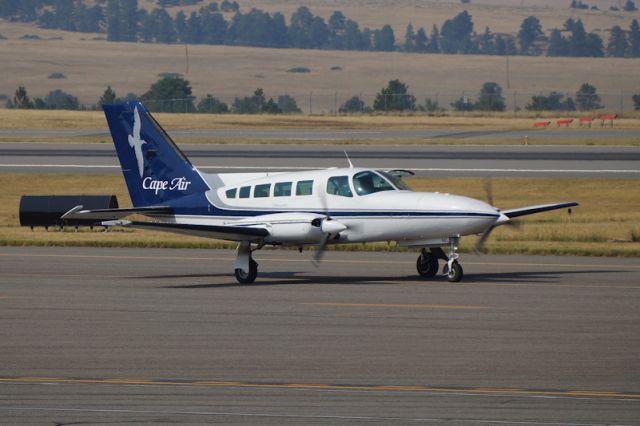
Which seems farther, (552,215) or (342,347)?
(552,215)

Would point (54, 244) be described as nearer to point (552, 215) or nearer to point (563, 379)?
point (552, 215)

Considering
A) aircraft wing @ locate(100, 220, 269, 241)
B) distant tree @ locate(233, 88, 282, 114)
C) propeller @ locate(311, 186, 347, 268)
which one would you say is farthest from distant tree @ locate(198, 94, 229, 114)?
propeller @ locate(311, 186, 347, 268)

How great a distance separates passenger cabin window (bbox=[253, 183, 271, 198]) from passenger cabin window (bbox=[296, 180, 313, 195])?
0.72m

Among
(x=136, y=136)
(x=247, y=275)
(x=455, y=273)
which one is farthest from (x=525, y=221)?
(x=247, y=275)

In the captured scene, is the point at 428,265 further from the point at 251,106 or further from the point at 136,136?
the point at 251,106

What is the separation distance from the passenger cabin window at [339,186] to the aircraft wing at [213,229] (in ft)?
5.53

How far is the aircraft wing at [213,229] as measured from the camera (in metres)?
25.7

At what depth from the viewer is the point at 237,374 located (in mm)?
15359

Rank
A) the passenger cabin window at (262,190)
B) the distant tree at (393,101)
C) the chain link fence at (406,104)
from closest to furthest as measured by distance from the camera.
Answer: the passenger cabin window at (262,190), the distant tree at (393,101), the chain link fence at (406,104)

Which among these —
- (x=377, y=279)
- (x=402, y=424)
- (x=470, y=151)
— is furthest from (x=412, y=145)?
(x=402, y=424)

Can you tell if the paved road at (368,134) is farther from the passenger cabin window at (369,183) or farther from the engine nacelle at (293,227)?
the engine nacelle at (293,227)

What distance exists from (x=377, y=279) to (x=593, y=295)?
207 inches

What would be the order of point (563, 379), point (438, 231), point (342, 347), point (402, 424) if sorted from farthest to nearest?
Answer: 1. point (438, 231)
2. point (342, 347)
3. point (563, 379)
4. point (402, 424)

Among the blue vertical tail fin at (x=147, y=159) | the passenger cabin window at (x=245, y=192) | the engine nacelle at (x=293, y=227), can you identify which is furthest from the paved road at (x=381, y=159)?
the engine nacelle at (x=293, y=227)
